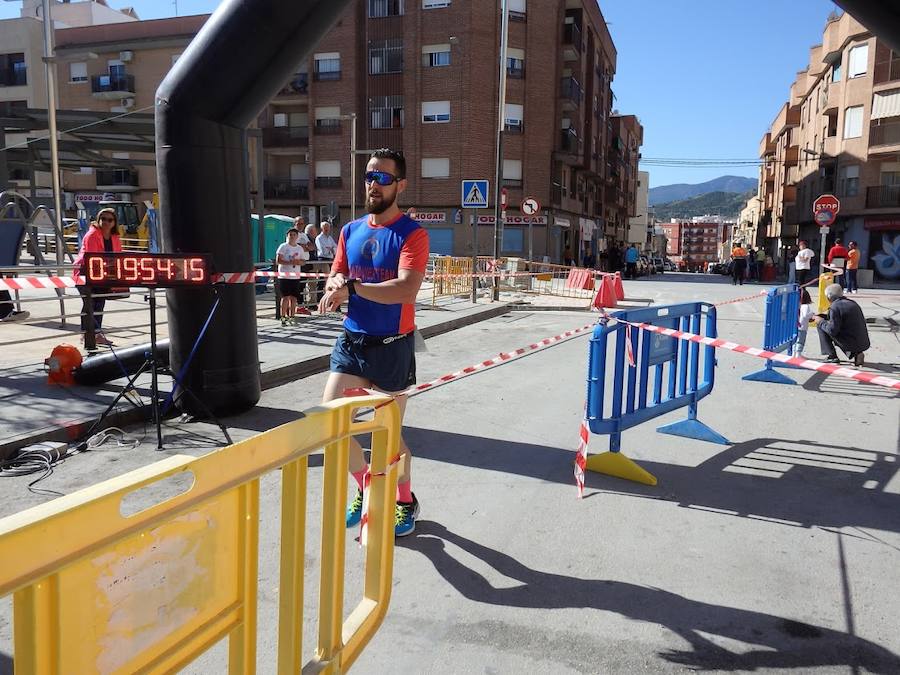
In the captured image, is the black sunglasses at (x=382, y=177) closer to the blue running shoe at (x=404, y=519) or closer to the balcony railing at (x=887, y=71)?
the blue running shoe at (x=404, y=519)

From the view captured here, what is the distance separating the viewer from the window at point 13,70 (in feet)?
160

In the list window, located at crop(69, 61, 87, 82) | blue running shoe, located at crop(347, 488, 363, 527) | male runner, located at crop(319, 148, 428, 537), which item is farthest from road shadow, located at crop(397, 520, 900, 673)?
window, located at crop(69, 61, 87, 82)

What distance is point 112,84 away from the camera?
46.6m

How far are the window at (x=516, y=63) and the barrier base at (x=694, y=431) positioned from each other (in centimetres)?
3816

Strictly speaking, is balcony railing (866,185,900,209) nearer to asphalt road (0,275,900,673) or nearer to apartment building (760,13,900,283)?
apartment building (760,13,900,283)

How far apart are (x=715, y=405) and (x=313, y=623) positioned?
5.46 metres

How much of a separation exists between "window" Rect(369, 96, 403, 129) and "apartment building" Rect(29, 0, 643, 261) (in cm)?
6

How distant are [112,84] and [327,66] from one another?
1576 cm

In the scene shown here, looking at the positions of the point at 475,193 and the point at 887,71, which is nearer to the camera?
the point at 475,193

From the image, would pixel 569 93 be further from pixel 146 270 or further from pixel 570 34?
pixel 146 270

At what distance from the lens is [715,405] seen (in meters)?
7.34

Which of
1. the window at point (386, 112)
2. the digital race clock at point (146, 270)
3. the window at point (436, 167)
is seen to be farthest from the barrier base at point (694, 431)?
the window at point (386, 112)

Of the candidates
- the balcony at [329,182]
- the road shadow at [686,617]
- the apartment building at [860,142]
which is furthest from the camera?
the balcony at [329,182]

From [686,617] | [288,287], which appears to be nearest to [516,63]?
[288,287]
